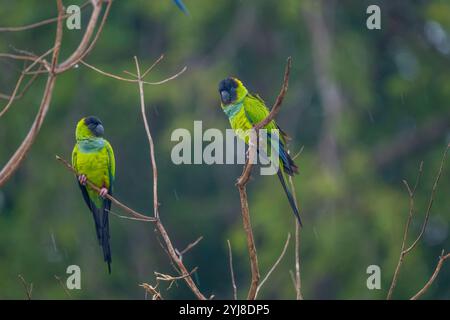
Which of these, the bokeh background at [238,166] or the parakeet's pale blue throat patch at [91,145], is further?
the bokeh background at [238,166]

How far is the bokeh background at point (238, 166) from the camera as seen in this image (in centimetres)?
1305

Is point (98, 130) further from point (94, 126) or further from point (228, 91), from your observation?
point (228, 91)

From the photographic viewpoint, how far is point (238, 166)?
589 inches

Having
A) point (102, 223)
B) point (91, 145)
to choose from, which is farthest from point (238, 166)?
point (102, 223)

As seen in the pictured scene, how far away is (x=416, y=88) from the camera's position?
1441cm

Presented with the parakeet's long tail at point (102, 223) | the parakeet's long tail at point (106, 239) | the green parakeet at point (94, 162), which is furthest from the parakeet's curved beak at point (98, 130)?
the parakeet's long tail at point (106, 239)

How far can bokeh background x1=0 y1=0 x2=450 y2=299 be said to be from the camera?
42.8 feet

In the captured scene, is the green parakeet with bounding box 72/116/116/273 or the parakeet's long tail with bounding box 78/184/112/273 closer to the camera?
the parakeet's long tail with bounding box 78/184/112/273

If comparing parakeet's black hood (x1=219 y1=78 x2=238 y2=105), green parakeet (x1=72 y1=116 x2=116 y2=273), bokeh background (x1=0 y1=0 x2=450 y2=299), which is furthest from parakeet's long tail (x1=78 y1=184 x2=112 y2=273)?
bokeh background (x1=0 y1=0 x2=450 y2=299)

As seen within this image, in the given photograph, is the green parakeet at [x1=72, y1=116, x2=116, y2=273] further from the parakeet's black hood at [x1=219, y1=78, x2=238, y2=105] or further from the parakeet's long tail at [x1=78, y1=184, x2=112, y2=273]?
the parakeet's black hood at [x1=219, y1=78, x2=238, y2=105]

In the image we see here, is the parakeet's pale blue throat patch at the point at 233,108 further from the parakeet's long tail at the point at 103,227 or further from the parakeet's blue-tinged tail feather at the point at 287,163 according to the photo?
the parakeet's long tail at the point at 103,227
